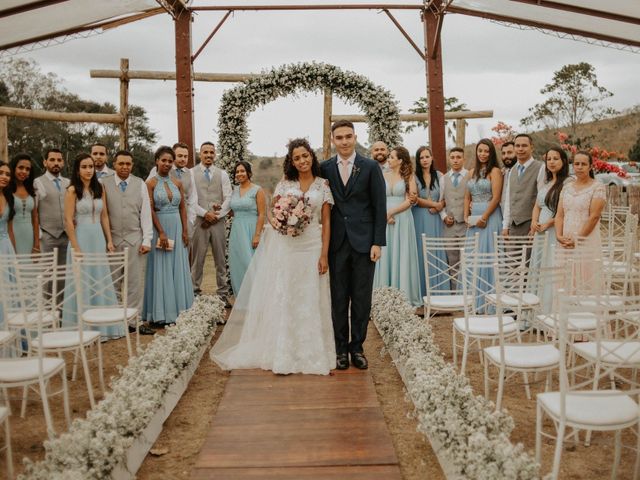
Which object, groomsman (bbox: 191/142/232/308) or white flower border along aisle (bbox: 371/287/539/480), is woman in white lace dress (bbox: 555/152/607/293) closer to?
white flower border along aisle (bbox: 371/287/539/480)

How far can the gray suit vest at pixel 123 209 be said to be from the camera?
6.64 m

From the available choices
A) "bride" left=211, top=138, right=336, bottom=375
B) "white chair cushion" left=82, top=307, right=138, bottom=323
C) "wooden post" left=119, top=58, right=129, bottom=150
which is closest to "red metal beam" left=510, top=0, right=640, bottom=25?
"bride" left=211, top=138, right=336, bottom=375

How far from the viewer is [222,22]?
29.4 ft

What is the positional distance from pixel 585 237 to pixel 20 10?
21.7 feet

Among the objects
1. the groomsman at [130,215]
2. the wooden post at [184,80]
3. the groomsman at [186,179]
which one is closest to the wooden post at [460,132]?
the wooden post at [184,80]

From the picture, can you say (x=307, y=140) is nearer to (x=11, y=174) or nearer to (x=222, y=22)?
(x=11, y=174)

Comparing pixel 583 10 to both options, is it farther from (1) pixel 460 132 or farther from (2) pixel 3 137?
(2) pixel 3 137

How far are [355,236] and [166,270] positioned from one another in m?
2.96

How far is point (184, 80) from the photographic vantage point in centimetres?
920

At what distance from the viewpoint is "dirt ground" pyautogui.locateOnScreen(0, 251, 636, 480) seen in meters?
3.46

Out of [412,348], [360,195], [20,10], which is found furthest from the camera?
[20,10]

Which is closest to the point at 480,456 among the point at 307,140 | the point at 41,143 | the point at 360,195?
the point at 360,195

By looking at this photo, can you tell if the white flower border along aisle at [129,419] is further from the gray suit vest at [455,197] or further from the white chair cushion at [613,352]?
the gray suit vest at [455,197]

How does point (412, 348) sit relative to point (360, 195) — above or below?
below
